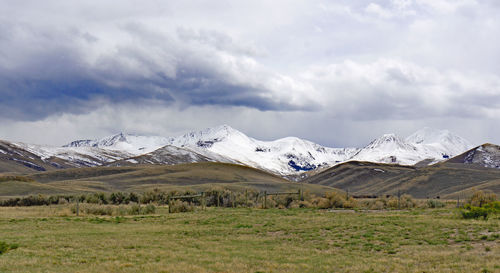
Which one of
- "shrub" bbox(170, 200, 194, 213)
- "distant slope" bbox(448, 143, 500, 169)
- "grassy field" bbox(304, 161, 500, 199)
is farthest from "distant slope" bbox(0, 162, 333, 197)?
"distant slope" bbox(448, 143, 500, 169)

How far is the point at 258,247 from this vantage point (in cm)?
1920

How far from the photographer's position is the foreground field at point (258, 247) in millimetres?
14359

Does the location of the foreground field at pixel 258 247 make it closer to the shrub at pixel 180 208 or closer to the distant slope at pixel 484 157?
the shrub at pixel 180 208

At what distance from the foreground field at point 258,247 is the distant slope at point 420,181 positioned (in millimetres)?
70997

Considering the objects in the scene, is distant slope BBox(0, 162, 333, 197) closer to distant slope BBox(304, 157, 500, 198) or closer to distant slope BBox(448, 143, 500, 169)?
distant slope BBox(304, 157, 500, 198)

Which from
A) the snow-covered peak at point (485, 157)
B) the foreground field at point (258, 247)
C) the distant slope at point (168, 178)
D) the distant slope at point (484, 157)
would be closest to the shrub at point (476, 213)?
the foreground field at point (258, 247)

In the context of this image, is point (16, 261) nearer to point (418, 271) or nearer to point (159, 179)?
point (418, 271)

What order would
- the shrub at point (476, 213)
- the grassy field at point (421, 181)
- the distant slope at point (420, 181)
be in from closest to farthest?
the shrub at point (476, 213)
the grassy field at point (421, 181)
the distant slope at point (420, 181)

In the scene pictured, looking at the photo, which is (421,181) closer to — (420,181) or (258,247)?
(420,181)

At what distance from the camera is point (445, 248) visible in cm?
1723

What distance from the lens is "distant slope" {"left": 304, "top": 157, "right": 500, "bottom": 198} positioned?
101706 millimetres

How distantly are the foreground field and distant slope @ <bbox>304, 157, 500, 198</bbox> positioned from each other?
2795 inches

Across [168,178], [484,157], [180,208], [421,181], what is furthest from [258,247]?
[484,157]

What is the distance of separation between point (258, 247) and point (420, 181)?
4196 inches
